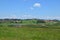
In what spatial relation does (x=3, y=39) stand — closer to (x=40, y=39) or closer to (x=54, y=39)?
(x=40, y=39)

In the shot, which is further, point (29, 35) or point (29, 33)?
point (29, 33)

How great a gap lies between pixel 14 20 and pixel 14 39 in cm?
6839

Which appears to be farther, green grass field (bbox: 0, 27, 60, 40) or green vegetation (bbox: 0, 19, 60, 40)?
green vegetation (bbox: 0, 19, 60, 40)

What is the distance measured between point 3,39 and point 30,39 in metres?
4.44

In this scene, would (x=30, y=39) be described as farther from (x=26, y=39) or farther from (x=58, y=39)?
(x=58, y=39)

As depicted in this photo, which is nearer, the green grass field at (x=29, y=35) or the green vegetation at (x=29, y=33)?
the green grass field at (x=29, y=35)

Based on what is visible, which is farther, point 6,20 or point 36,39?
point 6,20

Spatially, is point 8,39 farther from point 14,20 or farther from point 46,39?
point 14,20

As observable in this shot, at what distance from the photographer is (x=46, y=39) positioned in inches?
1059

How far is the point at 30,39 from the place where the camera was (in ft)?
89.7

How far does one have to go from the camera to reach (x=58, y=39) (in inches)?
1093

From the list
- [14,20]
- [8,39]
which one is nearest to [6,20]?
[14,20]

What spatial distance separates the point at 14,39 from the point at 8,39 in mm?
998

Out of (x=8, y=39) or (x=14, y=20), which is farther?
(x=14, y=20)
